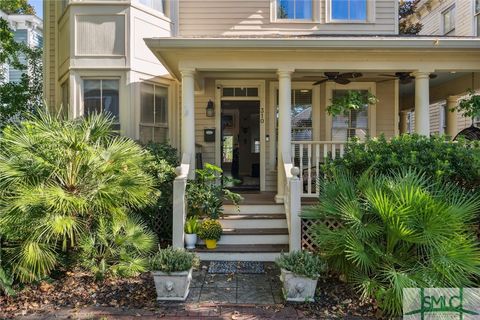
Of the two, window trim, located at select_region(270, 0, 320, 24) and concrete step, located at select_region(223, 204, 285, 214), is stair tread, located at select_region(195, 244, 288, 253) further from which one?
window trim, located at select_region(270, 0, 320, 24)

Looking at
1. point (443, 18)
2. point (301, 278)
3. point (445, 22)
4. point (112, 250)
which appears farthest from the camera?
point (443, 18)

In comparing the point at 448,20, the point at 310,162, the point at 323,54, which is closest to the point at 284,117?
the point at 310,162

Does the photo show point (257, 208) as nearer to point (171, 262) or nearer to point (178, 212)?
point (178, 212)

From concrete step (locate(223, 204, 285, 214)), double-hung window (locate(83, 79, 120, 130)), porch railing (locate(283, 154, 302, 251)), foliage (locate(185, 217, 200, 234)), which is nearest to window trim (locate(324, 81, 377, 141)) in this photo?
concrete step (locate(223, 204, 285, 214))

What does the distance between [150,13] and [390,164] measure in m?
6.15

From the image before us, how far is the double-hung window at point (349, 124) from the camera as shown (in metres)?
9.00

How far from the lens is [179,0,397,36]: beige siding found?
9.08 metres

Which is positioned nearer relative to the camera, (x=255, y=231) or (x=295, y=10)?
(x=255, y=231)

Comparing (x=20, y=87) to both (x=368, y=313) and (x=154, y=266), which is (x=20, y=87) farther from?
(x=368, y=313)

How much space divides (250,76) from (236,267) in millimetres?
4677

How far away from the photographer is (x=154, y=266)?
4.45m

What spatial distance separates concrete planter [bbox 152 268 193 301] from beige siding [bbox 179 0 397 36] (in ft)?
21.2

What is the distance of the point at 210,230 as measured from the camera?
593cm

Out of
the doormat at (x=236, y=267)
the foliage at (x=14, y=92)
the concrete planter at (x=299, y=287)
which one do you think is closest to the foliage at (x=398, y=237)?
the concrete planter at (x=299, y=287)
